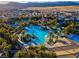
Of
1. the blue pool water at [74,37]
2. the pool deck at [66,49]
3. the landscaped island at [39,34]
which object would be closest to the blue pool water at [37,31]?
the landscaped island at [39,34]

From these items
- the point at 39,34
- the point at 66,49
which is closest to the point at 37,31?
the point at 39,34

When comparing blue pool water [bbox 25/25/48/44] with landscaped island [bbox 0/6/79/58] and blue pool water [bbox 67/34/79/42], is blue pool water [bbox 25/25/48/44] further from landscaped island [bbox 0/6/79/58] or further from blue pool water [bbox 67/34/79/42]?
blue pool water [bbox 67/34/79/42]

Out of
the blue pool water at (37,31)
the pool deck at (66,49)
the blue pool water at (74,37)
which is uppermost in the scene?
the blue pool water at (37,31)

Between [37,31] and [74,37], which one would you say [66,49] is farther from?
[37,31]

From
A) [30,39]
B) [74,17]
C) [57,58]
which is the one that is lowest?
[57,58]

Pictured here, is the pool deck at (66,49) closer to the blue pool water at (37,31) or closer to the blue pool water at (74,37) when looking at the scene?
the blue pool water at (74,37)

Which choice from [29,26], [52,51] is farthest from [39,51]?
[29,26]

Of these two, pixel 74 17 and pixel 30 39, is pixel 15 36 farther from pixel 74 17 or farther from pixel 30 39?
pixel 74 17
